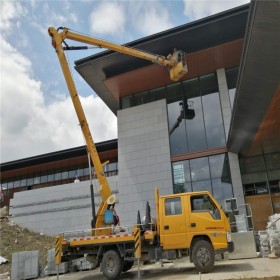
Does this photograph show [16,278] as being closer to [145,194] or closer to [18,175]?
[145,194]

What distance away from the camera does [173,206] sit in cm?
1203

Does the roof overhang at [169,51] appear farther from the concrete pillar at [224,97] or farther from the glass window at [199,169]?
the glass window at [199,169]

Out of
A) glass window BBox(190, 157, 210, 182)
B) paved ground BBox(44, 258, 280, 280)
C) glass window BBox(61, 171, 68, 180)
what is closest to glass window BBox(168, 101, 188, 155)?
glass window BBox(190, 157, 210, 182)

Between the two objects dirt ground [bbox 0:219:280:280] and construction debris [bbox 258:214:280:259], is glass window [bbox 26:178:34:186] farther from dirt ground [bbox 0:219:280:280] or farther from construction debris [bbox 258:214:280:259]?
construction debris [bbox 258:214:280:259]

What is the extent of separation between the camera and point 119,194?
21.0 m

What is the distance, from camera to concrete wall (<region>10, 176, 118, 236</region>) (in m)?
23.8

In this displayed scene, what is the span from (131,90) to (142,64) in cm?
249

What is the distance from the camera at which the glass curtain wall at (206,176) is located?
18.6 meters

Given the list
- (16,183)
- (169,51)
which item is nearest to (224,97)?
(169,51)

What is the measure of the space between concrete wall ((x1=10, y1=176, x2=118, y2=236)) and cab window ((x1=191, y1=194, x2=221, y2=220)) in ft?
37.0

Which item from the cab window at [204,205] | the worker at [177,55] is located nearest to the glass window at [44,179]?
the worker at [177,55]

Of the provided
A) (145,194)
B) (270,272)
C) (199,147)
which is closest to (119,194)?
(145,194)

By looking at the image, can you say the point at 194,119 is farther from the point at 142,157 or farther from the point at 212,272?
the point at 212,272

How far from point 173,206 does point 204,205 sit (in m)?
1.08
